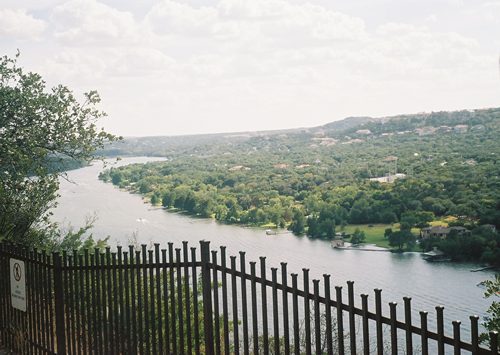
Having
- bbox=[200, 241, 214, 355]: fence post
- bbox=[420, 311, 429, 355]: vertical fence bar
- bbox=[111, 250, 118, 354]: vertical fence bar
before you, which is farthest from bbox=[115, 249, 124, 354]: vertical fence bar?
bbox=[420, 311, 429, 355]: vertical fence bar

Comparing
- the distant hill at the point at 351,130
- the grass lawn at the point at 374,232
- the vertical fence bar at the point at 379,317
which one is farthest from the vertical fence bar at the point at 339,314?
the distant hill at the point at 351,130

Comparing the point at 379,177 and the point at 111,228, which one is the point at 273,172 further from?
the point at 111,228

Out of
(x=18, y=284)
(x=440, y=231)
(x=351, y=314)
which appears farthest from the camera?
(x=440, y=231)

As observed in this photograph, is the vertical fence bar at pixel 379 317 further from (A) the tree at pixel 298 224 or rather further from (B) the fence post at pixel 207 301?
(A) the tree at pixel 298 224

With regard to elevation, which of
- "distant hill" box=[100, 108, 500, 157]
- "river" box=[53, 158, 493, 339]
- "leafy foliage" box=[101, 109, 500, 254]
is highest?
"distant hill" box=[100, 108, 500, 157]

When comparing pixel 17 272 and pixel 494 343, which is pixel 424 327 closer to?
pixel 494 343

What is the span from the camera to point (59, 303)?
5918mm

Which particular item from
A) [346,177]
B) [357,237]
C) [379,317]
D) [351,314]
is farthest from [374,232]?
[379,317]

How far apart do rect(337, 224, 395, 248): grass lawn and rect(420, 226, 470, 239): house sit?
13.1ft

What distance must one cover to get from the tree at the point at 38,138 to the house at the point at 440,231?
2046 inches

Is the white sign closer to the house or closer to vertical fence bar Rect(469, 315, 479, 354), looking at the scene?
vertical fence bar Rect(469, 315, 479, 354)

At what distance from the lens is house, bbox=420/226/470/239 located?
60656 mm

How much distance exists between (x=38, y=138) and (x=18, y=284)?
21.6ft

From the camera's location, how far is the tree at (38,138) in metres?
11.0
